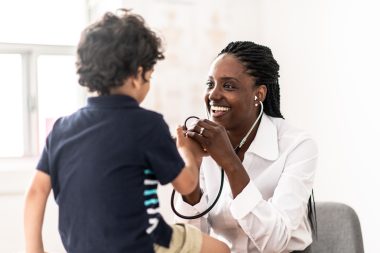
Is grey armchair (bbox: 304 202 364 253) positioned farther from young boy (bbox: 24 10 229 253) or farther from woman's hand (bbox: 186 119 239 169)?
young boy (bbox: 24 10 229 253)

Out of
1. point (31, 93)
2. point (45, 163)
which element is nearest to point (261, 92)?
point (45, 163)

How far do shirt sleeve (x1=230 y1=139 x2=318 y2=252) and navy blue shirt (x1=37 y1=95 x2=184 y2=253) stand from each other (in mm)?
383

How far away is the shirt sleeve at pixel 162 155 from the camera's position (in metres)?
0.93

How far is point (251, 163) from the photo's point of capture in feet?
5.11

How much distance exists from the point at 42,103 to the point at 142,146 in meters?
2.36

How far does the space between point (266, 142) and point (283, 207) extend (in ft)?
0.76

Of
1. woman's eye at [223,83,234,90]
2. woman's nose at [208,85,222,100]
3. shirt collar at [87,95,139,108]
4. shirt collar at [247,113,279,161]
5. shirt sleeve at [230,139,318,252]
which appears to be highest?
shirt collar at [87,95,139,108]

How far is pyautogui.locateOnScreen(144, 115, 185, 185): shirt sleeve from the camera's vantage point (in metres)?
0.93

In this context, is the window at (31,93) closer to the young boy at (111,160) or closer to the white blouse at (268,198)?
the white blouse at (268,198)

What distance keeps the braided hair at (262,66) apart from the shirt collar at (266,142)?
0.38 ft

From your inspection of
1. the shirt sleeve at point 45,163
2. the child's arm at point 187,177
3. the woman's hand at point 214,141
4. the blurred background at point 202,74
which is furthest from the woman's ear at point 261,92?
the blurred background at point 202,74

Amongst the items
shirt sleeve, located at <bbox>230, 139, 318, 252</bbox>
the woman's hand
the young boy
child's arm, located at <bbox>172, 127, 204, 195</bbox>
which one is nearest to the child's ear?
the young boy

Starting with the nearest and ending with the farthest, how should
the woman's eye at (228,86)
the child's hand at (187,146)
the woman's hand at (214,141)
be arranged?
the child's hand at (187,146) → the woman's hand at (214,141) → the woman's eye at (228,86)

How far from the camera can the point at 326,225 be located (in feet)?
5.00
